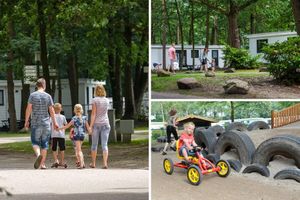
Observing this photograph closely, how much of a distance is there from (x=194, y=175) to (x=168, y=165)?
0.21 m

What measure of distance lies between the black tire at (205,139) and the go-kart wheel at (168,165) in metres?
0.23

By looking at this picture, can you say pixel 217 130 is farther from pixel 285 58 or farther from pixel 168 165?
pixel 285 58

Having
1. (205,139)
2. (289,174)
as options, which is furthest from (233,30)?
(289,174)

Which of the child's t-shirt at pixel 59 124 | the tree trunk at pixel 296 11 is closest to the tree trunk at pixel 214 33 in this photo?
the tree trunk at pixel 296 11

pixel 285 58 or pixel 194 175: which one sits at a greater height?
pixel 285 58

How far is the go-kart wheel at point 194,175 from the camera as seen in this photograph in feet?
12.1

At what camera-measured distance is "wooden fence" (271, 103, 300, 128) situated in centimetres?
369

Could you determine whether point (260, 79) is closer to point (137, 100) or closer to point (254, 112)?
point (254, 112)

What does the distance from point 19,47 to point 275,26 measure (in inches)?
842

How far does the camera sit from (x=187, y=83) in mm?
3764

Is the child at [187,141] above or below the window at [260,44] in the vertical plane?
below

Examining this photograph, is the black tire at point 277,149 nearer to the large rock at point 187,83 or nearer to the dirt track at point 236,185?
the dirt track at point 236,185

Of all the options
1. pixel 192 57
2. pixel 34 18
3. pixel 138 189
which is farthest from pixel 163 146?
pixel 34 18

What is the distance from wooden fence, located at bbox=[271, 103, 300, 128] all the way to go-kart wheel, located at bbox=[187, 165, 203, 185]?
0.54 meters
